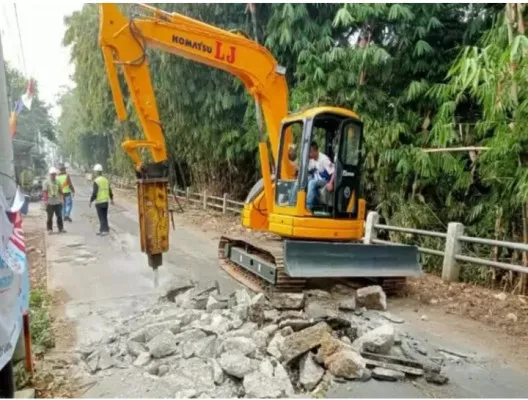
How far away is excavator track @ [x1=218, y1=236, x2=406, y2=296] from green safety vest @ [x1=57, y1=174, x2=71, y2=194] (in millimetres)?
5556

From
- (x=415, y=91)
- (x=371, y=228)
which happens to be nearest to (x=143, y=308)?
(x=371, y=228)

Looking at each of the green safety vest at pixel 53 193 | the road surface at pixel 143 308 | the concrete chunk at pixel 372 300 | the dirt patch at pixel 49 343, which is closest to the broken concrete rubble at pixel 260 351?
the road surface at pixel 143 308

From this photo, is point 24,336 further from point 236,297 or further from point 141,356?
point 236,297

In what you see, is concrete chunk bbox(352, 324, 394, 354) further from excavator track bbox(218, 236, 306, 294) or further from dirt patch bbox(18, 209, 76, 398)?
dirt patch bbox(18, 209, 76, 398)

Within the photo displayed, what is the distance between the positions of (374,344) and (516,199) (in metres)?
3.54

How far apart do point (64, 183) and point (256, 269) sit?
712cm

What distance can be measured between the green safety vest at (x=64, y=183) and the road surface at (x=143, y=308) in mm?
1246

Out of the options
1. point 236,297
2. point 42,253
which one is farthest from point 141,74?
point 42,253

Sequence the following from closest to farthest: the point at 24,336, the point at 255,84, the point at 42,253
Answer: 1. the point at 24,336
2. the point at 255,84
3. the point at 42,253

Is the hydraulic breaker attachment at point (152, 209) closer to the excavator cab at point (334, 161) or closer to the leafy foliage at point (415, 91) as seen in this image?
the excavator cab at point (334, 161)

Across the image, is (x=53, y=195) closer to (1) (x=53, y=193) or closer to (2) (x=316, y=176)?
(1) (x=53, y=193)

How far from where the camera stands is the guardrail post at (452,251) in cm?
680

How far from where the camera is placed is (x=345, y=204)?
20.0 ft

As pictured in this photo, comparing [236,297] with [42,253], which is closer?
[236,297]
